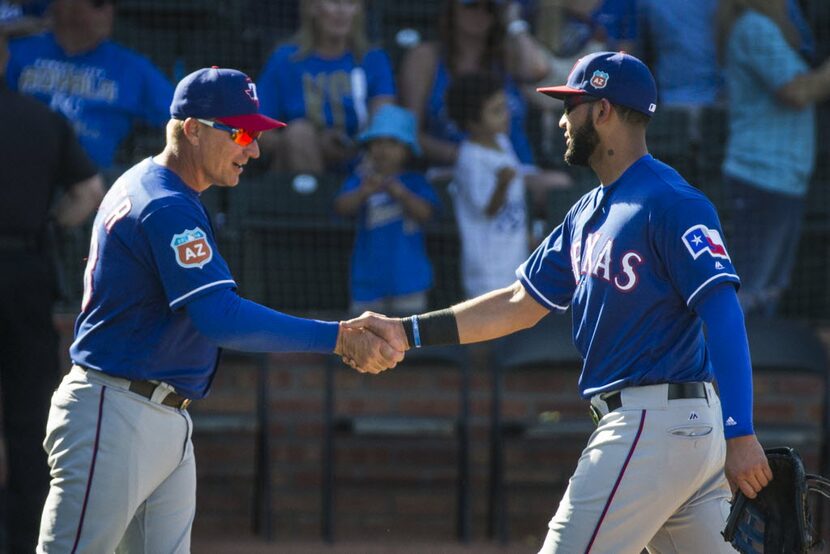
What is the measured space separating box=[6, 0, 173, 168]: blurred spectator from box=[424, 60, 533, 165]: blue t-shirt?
1.43 metres

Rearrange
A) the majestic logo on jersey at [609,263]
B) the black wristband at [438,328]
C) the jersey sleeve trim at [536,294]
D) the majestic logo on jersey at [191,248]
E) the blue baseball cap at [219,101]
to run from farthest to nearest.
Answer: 1. the black wristband at [438,328]
2. the jersey sleeve trim at [536,294]
3. the blue baseball cap at [219,101]
4. the majestic logo on jersey at [191,248]
5. the majestic logo on jersey at [609,263]

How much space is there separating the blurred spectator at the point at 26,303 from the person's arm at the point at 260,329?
2.22m

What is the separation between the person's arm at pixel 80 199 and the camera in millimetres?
6555

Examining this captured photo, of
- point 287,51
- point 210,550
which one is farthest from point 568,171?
point 210,550

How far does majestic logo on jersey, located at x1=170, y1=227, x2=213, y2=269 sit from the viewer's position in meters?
4.06

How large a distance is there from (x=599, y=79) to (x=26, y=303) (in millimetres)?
3220

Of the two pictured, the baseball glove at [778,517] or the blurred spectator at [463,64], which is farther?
the blurred spectator at [463,64]

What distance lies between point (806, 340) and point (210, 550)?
129 inches

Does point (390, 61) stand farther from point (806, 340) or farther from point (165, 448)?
point (165, 448)

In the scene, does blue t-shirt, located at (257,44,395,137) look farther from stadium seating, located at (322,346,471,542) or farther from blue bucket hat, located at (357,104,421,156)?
stadium seating, located at (322,346,471,542)

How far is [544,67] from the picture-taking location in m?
7.71

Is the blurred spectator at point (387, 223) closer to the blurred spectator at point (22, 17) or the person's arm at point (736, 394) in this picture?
the blurred spectator at point (22, 17)

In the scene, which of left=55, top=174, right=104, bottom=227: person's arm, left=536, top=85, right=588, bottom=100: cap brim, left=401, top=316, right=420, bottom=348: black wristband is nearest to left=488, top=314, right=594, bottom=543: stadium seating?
left=55, top=174, right=104, bottom=227: person's arm

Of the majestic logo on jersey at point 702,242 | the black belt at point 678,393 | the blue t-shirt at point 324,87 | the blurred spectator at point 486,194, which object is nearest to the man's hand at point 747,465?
the black belt at point 678,393
